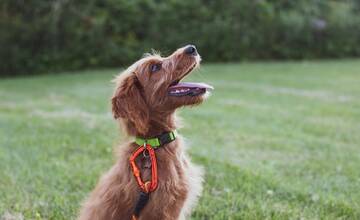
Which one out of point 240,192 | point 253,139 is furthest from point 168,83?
point 253,139

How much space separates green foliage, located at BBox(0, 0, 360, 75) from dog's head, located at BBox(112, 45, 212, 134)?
16062 millimetres

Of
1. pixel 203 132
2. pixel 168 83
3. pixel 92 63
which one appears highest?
pixel 168 83

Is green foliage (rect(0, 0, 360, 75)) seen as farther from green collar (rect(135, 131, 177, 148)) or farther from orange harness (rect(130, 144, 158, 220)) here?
orange harness (rect(130, 144, 158, 220))

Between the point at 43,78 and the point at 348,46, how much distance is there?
12.1m

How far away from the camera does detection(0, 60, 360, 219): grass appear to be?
17.0 ft

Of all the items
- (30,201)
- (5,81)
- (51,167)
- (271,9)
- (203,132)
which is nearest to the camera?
(30,201)

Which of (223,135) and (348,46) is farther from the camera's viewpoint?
(348,46)

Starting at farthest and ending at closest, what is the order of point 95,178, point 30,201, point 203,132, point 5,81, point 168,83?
1. point 5,81
2. point 203,132
3. point 95,178
4. point 30,201
5. point 168,83

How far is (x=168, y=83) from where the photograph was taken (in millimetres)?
3965

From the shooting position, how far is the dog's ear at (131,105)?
12.5 feet

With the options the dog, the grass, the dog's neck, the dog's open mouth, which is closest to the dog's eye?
the dog

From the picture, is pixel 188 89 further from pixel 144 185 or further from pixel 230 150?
pixel 230 150

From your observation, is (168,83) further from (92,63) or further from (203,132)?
(92,63)

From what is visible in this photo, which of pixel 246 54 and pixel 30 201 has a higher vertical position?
pixel 30 201
